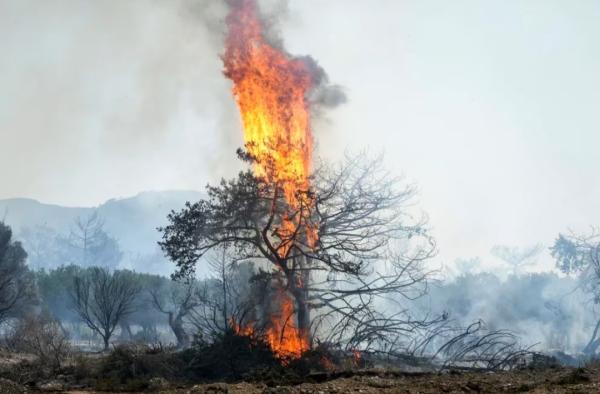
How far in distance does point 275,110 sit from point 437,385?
36.0ft

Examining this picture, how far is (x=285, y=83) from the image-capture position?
1736cm

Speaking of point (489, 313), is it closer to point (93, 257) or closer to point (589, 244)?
point (589, 244)

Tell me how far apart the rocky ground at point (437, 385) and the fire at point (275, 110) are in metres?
5.52

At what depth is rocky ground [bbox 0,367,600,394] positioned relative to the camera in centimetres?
842

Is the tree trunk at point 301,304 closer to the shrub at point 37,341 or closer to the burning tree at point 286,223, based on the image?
the burning tree at point 286,223

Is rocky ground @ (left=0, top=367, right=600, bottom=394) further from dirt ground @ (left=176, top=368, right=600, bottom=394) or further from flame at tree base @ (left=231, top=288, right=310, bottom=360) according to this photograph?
flame at tree base @ (left=231, top=288, right=310, bottom=360)

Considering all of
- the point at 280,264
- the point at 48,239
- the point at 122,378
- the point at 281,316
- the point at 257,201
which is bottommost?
the point at 122,378

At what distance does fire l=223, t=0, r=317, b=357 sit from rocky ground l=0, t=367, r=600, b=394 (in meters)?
5.52

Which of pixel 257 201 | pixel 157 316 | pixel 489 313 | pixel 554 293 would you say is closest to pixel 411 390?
pixel 257 201

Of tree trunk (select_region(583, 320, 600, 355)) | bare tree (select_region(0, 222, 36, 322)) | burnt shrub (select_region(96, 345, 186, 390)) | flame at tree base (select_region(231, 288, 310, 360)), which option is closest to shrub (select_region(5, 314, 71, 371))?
burnt shrub (select_region(96, 345, 186, 390))

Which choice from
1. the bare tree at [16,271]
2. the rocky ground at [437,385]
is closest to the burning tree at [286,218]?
the rocky ground at [437,385]

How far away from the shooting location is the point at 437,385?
9008 millimetres

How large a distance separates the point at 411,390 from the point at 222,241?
7865 millimetres

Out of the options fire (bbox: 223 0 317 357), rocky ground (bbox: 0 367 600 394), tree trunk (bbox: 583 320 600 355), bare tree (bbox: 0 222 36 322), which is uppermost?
fire (bbox: 223 0 317 357)
